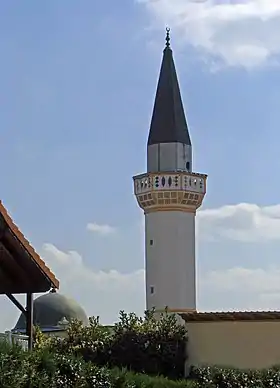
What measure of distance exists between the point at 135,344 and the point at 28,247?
10160 millimetres

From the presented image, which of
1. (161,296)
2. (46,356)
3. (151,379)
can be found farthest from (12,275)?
(161,296)

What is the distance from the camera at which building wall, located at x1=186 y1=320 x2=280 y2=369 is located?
2458 cm

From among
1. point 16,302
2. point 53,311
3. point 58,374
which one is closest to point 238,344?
point 16,302

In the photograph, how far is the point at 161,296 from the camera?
157 feet

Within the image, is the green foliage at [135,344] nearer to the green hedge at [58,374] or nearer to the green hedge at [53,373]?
the green hedge at [58,374]

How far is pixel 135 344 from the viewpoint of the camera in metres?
26.5

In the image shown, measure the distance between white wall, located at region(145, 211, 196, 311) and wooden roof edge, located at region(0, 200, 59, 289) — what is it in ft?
98.6

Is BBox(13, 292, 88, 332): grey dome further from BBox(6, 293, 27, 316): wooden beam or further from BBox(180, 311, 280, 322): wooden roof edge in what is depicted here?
BBox(6, 293, 27, 316): wooden beam

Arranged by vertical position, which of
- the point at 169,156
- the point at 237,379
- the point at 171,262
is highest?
the point at 169,156

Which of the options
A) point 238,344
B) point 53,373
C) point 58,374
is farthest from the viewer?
point 238,344

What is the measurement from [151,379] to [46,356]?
349 cm

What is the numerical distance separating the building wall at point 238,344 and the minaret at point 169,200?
21252mm

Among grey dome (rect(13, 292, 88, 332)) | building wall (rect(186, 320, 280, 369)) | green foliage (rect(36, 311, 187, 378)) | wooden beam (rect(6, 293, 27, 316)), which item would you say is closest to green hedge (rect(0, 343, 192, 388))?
wooden beam (rect(6, 293, 27, 316))

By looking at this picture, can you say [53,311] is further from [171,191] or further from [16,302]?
[16,302]
